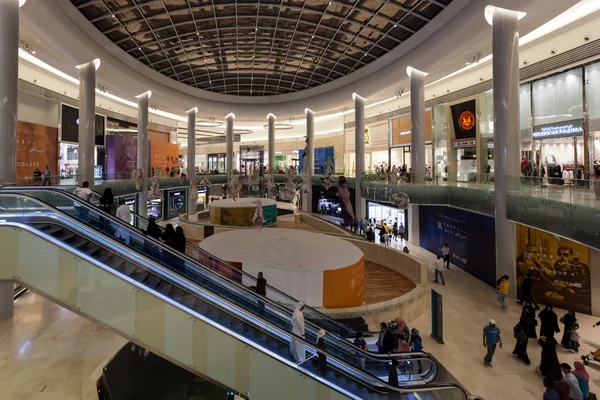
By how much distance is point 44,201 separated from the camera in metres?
6.39

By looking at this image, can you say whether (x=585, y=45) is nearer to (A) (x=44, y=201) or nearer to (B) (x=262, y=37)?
(B) (x=262, y=37)

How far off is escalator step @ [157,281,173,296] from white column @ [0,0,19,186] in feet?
28.7

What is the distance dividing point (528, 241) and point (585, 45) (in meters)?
9.48

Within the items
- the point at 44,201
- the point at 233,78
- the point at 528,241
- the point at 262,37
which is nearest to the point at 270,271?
the point at 44,201

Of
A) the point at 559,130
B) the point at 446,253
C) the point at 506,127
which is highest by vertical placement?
the point at 559,130

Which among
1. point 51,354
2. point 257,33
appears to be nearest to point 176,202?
point 257,33

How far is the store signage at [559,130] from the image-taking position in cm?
1705

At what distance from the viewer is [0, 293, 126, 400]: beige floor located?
27.3 feet

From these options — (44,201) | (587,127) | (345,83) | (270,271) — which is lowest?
(270,271)

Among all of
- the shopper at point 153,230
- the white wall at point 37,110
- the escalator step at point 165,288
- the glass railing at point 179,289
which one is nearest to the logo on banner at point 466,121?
the glass railing at point 179,289

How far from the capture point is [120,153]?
102ft

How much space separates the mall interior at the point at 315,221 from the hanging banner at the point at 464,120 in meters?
0.22

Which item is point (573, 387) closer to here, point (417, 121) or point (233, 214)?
point (417, 121)

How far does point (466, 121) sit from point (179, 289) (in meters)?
25.0
